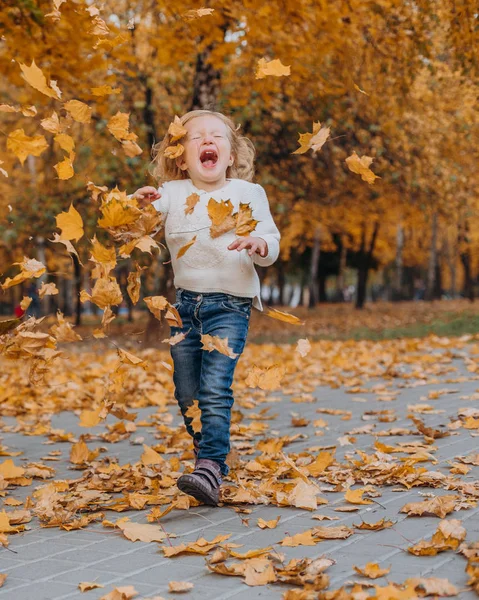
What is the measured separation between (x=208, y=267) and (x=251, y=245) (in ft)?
1.11

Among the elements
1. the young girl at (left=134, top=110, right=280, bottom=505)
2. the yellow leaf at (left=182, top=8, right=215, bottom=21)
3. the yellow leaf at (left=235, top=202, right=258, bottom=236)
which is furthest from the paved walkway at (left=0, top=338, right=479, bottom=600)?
the yellow leaf at (left=182, top=8, right=215, bottom=21)

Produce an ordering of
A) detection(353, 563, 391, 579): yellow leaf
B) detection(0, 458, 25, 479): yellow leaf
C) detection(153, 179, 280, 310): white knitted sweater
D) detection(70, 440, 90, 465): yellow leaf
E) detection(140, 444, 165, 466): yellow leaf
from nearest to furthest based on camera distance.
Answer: detection(353, 563, 391, 579): yellow leaf, detection(153, 179, 280, 310): white knitted sweater, detection(0, 458, 25, 479): yellow leaf, detection(140, 444, 165, 466): yellow leaf, detection(70, 440, 90, 465): yellow leaf

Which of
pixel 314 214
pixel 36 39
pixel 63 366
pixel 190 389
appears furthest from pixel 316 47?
pixel 314 214

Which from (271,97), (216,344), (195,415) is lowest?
(195,415)

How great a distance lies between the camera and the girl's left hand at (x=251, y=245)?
353cm

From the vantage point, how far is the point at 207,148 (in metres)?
3.86

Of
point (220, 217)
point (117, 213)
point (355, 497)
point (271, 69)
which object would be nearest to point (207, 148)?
point (220, 217)

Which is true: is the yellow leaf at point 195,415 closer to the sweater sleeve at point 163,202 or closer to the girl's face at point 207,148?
the sweater sleeve at point 163,202

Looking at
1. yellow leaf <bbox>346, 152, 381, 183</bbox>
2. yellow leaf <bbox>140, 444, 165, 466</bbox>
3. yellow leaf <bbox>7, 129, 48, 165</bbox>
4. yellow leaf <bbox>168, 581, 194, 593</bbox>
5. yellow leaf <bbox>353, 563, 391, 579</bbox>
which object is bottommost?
yellow leaf <bbox>140, 444, 165, 466</bbox>

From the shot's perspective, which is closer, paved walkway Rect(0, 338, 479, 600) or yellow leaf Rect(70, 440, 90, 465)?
paved walkway Rect(0, 338, 479, 600)

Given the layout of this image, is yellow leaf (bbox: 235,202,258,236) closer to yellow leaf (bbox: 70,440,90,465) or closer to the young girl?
the young girl

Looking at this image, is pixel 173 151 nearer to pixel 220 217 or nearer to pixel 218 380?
pixel 220 217

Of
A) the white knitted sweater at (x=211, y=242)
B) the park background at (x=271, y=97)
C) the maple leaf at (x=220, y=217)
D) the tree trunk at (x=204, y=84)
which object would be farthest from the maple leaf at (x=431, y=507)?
the tree trunk at (x=204, y=84)

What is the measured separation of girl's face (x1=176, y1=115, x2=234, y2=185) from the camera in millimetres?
3887
